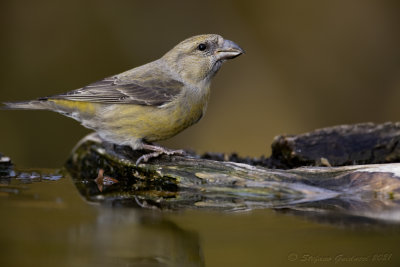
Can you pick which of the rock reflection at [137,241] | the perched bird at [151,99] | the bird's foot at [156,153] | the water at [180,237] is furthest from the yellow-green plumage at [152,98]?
the rock reflection at [137,241]

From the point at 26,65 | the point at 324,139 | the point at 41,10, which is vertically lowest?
the point at 324,139

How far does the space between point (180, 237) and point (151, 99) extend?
2.27 m

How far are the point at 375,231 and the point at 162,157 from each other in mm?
2149

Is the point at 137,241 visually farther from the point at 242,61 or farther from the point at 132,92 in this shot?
the point at 242,61

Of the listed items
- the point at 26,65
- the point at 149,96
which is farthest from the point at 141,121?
the point at 26,65

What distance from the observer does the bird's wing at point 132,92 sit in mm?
5333

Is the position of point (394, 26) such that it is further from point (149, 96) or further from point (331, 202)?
point (331, 202)

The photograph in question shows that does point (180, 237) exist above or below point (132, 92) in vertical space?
below

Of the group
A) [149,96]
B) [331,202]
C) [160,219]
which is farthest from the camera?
[149,96]

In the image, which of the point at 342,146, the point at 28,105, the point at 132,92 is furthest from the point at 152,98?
the point at 342,146

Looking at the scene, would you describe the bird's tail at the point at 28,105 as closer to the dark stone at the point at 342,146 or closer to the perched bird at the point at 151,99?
the perched bird at the point at 151,99

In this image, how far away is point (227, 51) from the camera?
550cm

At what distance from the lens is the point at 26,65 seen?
9039 mm

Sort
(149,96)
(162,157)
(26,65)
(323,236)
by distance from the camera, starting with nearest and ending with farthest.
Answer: (323,236), (162,157), (149,96), (26,65)
